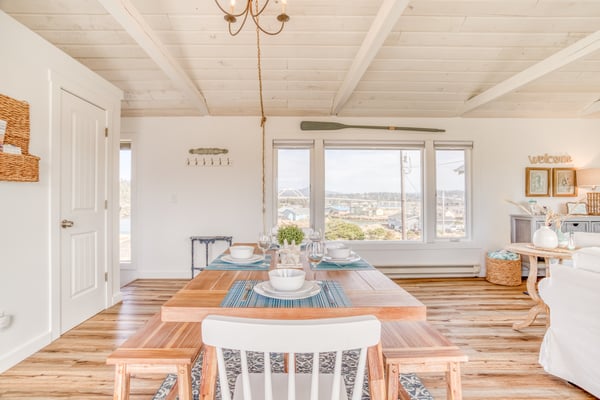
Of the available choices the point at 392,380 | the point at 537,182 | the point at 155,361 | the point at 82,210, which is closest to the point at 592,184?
the point at 537,182

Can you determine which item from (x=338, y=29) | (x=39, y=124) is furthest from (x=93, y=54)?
(x=338, y=29)

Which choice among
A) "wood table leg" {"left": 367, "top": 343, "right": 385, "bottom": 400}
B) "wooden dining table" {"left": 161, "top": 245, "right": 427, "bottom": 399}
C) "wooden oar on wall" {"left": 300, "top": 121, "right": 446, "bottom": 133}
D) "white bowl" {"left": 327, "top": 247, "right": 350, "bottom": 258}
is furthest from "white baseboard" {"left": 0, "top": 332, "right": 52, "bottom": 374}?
"wooden oar on wall" {"left": 300, "top": 121, "right": 446, "bottom": 133}

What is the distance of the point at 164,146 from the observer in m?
4.00

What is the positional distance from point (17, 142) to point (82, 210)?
850 millimetres

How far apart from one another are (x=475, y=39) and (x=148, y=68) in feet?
10.7

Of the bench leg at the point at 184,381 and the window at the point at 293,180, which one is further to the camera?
the window at the point at 293,180

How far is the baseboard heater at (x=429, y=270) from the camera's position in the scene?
13.1 ft

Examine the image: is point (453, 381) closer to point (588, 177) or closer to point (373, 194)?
point (373, 194)

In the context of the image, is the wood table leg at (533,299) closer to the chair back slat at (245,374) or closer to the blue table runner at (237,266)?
the blue table runner at (237,266)

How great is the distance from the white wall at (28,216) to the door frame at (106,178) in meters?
0.03

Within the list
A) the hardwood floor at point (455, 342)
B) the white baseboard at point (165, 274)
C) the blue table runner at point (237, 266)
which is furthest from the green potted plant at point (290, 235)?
the white baseboard at point (165, 274)

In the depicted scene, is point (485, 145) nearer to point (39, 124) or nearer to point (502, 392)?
point (502, 392)

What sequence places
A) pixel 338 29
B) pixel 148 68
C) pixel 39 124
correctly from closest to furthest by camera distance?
pixel 39 124, pixel 338 29, pixel 148 68

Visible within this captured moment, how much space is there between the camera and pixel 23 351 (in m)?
1.99
